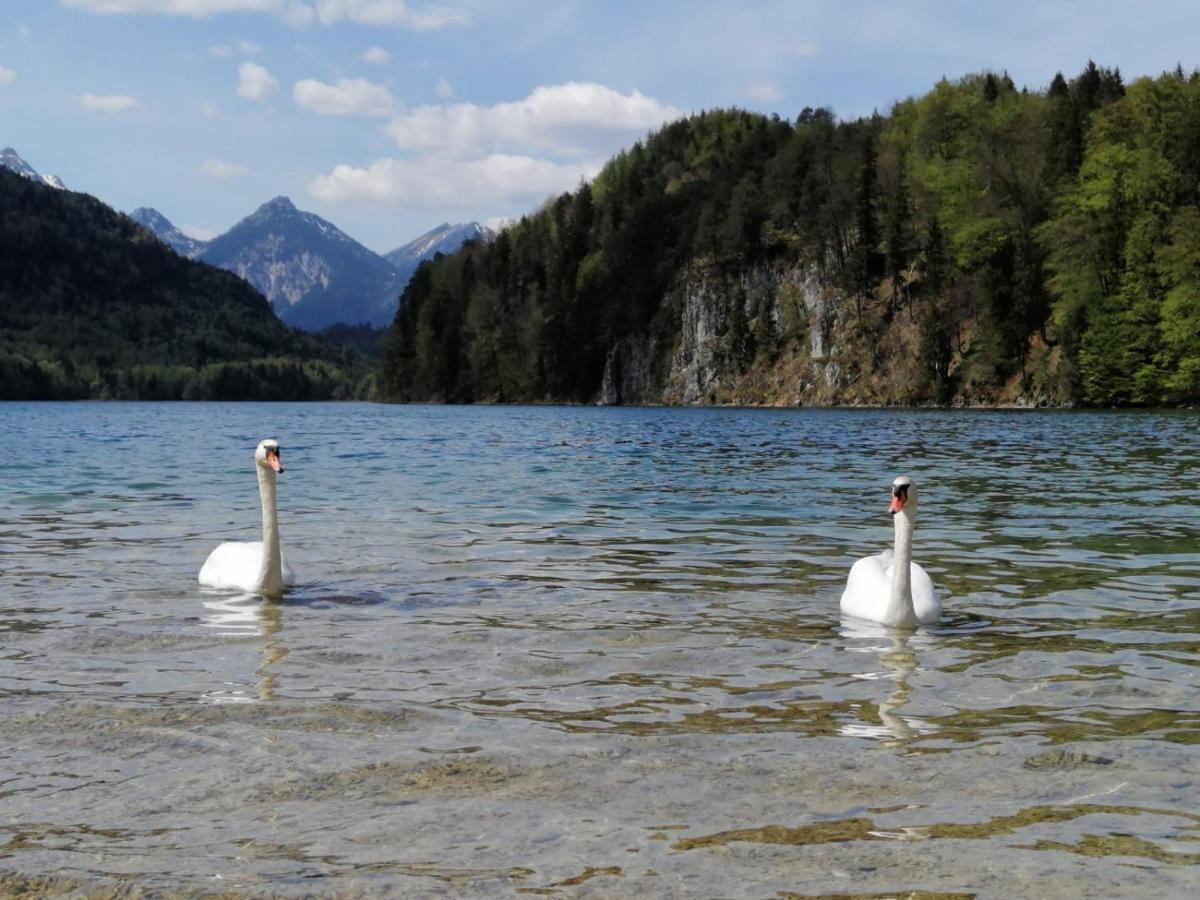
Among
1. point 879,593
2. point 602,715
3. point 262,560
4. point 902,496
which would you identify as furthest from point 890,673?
point 262,560

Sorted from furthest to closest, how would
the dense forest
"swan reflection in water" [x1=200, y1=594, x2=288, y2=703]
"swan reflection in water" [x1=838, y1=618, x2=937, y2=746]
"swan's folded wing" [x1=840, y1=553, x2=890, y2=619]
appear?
the dense forest → "swan's folded wing" [x1=840, y1=553, x2=890, y2=619] → "swan reflection in water" [x1=200, y1=594, x2=288, y2=703] → "swan reflection in water" [x1=838, y1=618, x2=937, y2=746]

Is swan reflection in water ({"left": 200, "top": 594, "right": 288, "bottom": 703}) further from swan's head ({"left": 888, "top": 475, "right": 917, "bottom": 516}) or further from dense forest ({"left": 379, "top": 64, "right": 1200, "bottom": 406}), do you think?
dense forest ({"left": 379, "top": 64, "right": 1200, "bottom": 406})

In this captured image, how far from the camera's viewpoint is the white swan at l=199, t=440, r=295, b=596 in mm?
13383

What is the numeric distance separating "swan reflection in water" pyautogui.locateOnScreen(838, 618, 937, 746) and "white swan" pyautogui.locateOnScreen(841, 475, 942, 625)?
146 mm

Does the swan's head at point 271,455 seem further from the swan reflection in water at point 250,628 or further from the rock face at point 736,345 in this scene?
the rock face at point 736,345

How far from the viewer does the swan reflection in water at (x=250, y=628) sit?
895 cm

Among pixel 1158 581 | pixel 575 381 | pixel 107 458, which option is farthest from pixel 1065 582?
pixel 575 381

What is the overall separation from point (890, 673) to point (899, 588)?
1889 mm

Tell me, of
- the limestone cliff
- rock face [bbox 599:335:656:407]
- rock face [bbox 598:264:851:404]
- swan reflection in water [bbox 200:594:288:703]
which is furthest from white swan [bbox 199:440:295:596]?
rock face [bbox 599:335:656:407]

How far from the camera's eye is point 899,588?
11422 millimetres

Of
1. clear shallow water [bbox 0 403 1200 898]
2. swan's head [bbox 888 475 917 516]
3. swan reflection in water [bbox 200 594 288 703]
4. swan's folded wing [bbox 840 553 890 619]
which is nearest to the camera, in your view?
clear shallow water [bbox 0 403 1200 898]

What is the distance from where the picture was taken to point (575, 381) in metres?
188

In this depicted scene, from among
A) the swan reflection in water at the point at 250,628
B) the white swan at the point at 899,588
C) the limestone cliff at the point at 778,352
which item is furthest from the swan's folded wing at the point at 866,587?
the limestone cliff at the point at 778,352

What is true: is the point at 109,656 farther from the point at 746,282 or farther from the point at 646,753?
the point at 746,282
